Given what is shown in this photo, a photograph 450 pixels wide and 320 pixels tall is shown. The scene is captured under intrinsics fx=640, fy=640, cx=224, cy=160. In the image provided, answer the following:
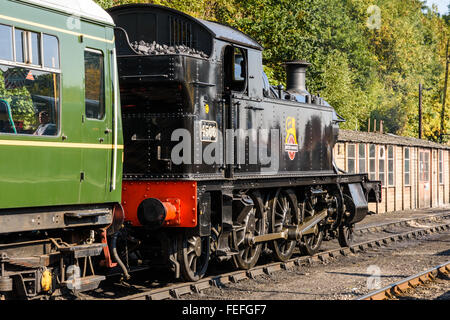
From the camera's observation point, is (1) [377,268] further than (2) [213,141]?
Yes

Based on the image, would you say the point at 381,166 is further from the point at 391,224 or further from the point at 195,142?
the point at 195,142

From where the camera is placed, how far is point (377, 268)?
12242mm

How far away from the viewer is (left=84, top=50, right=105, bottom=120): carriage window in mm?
7379

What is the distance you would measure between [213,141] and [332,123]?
5152 mm

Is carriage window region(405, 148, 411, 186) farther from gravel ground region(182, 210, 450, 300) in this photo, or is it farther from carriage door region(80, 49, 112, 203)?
carriage door region(80, 49, 112, 203)

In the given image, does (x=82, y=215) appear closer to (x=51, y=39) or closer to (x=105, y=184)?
(x=105, y=184)

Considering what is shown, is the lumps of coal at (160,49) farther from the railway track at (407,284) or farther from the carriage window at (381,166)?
the carriage window at (381,166)

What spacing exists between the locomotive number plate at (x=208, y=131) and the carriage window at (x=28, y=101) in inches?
115

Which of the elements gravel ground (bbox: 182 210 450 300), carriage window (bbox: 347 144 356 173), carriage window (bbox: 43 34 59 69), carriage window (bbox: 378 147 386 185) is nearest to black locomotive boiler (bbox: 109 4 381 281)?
gravel ground (bbox: 182 210 450 300)

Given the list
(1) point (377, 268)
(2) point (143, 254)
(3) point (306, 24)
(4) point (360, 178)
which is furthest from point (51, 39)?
(3) point (306, 24)

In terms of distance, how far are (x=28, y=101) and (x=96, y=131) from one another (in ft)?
3.51

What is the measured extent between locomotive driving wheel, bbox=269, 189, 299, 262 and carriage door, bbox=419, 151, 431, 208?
20143mm

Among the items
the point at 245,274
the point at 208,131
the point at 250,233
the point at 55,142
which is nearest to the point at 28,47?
the point at 55,142

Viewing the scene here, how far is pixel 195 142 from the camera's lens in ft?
30.3
